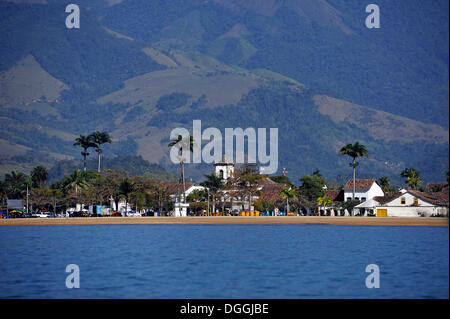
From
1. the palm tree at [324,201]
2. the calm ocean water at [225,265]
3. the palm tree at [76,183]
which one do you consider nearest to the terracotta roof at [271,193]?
the palm tree at [324,201]

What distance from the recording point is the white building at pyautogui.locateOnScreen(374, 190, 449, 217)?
12912 centimetres

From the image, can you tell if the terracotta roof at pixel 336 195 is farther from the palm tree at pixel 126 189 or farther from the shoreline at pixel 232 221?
the palm tree at pixel 126 189

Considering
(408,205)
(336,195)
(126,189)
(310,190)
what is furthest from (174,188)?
(408,205)

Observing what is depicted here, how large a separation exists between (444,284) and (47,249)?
139ft

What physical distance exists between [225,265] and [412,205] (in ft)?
265

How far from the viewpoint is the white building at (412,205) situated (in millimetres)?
129125

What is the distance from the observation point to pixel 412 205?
5231 inches

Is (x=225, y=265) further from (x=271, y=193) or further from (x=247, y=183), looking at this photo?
(x=271, y=193)

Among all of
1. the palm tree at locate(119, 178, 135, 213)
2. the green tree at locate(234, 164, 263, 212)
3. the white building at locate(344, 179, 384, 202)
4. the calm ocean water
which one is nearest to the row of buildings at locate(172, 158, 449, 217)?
the white building at locate(344, 179, 384, 202)

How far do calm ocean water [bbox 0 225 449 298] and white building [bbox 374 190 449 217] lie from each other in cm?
3560

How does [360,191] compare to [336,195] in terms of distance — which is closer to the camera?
[360,191]

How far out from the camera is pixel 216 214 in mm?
158750
